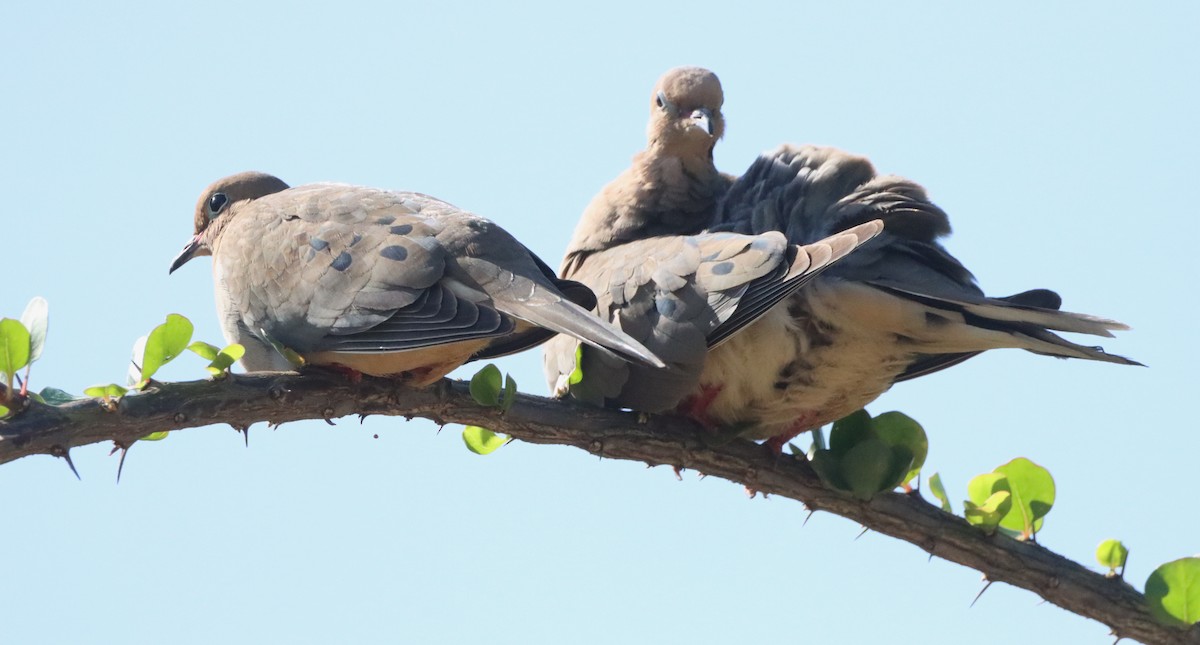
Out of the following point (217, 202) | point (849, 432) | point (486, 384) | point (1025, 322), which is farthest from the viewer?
point (217, 202)

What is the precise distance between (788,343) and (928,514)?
0.65 m

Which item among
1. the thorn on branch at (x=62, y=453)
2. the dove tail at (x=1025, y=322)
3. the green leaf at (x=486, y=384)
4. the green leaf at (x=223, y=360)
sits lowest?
the thorn on branch at (x=62, y=453)

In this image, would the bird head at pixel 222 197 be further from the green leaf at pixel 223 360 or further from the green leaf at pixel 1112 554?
the green leaf at pixel 1112 554

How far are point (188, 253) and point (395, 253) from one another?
1.58 meters

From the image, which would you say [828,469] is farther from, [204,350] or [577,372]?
[204,350]

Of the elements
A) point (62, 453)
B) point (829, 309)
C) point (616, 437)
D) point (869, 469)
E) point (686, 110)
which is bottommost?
point (62, 453)

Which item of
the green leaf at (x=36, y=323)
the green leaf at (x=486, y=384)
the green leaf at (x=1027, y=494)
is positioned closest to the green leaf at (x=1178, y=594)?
the green leaf at (x=1027, y=494)

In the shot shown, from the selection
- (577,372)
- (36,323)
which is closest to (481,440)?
(577,372)

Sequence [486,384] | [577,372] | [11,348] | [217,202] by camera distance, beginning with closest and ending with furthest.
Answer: [11,348] < [486,384] < [577,372] < [217,202]

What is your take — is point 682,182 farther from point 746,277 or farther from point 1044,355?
point 1044,355

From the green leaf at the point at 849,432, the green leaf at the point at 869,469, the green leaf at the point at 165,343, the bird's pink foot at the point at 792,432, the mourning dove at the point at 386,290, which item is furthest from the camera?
the bird's pink foot at the point at 792,432

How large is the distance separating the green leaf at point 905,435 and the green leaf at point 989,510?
0.72ft

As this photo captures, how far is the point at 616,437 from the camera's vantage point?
12.4ft

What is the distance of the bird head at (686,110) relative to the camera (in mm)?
4957
